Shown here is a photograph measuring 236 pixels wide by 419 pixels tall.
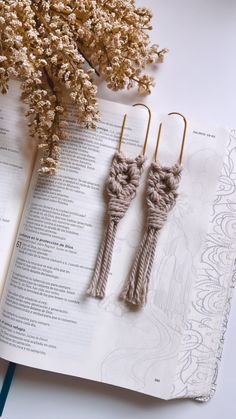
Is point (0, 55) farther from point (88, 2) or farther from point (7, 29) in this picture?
point (88, 2)

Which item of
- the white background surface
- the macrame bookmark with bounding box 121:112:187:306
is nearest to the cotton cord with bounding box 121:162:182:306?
the macrame bookmark with bounding box 121:112:187:306

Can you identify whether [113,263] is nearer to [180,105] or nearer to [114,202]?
[114,202]

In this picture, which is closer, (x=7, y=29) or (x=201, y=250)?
(x=7, y=29)

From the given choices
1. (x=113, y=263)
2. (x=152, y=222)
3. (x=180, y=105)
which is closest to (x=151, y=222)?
(x=152, y=222)

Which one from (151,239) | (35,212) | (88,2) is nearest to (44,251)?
(35,212)

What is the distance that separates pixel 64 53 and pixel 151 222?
33cm

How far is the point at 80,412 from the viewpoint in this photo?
878 mm

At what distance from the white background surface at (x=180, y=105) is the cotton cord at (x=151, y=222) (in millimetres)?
142

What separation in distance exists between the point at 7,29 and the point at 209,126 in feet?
1.29

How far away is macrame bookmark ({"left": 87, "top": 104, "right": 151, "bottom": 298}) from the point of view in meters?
0.85

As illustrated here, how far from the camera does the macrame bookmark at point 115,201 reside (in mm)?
852

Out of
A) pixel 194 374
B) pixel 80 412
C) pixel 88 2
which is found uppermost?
pixel 88 2

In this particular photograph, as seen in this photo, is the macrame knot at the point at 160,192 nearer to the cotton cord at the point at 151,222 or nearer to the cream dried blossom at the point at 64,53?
the cotton cord at the point at 151,222

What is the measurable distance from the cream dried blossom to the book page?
0.11ft
